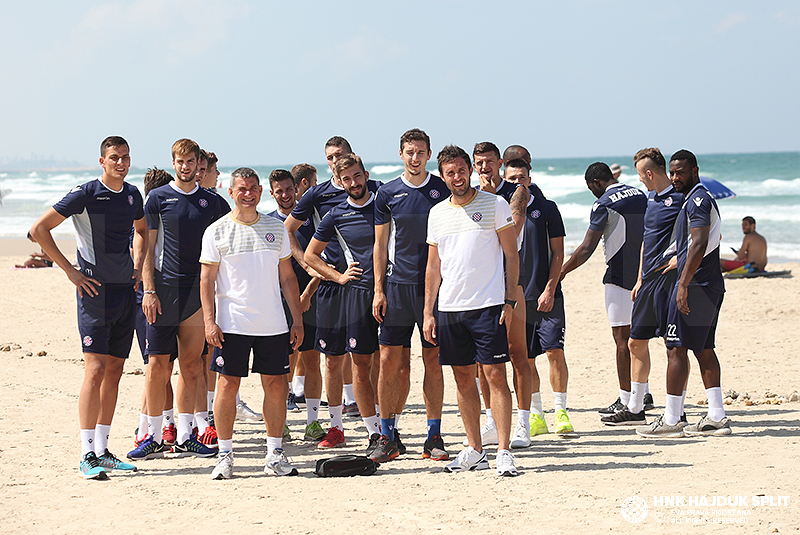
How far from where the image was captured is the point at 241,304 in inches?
229

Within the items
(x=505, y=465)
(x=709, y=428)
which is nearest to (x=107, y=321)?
(x=505, y=465)

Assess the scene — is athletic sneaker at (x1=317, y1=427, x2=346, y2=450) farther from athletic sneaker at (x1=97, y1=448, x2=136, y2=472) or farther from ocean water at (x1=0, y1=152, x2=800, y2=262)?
ocean water at (x1=0, y1=152, x2=800, y2=262)

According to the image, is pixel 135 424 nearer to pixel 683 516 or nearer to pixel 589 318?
pixel 683 516

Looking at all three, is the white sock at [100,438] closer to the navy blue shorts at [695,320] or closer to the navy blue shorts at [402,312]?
the navy blue shorts at [402,312]

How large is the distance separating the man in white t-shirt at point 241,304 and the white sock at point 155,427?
0.90 metres

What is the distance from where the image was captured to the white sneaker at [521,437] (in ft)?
22.2

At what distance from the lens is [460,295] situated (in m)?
5.86

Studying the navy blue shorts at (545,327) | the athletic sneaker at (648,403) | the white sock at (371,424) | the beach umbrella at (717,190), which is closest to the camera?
the white sock at (371,424)

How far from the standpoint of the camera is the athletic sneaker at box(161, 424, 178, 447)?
22.6 ft

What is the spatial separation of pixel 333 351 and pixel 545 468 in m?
1.95

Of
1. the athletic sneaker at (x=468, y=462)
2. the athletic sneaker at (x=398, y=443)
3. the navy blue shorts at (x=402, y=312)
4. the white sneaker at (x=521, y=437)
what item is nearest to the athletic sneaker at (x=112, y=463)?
the athletic sneaker at (x=398, y=443)

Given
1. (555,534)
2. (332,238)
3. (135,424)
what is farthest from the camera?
(135,424)

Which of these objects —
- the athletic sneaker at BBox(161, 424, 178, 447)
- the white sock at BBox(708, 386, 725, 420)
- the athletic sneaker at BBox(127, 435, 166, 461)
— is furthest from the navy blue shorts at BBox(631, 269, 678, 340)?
the athletic sneaker at BBox(127, 435, 166, 461)

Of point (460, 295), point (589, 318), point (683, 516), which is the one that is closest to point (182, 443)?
point (460, 295)
